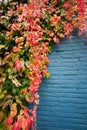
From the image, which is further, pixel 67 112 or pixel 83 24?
pixel 67 112

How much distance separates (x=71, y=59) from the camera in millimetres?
3381

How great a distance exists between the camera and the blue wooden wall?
3316mm

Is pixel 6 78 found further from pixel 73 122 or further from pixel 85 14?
pixel 85 14

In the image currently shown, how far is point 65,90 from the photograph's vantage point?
3.42m

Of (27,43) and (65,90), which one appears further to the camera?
(65,90)

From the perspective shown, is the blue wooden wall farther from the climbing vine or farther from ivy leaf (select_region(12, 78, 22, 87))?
ivy leaf (select_region(12, 78, 22, 87))

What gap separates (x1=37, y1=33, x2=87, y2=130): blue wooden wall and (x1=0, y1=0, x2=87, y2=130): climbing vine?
0.13m

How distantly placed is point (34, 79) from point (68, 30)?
2.38ft

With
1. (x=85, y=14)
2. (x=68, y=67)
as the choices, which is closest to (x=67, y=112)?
(x=68, y=67)

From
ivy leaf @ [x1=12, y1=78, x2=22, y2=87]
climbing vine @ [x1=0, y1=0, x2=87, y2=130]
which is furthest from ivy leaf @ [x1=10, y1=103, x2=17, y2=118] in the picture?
ivy leaf @ [x1=12, y1=78, x2=22, y2=87]

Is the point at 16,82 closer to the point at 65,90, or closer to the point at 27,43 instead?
the point at 27,43

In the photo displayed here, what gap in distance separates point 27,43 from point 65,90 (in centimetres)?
79

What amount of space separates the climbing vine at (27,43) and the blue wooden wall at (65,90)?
0.13 meters

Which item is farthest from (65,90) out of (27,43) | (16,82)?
(27,43)
